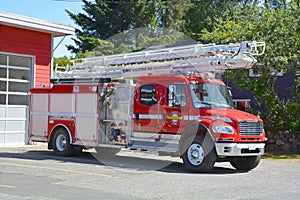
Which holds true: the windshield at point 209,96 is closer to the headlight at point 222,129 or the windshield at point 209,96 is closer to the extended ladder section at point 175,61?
the extended ladder section at point 175,61

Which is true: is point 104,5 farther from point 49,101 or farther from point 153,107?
point 153,107


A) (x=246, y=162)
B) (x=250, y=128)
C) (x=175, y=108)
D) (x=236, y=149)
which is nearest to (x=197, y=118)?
(x=175, y=108)

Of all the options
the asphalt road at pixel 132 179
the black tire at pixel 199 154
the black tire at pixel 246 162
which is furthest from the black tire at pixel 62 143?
the black tire at pixel 246 162

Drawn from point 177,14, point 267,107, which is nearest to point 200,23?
point 177,14

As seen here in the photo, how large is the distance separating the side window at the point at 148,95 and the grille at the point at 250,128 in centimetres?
259

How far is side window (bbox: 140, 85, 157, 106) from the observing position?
1473 cm

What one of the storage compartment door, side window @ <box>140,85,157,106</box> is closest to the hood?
side window @ <box>140,85,157,106</box>

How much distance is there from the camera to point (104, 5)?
4344 cm

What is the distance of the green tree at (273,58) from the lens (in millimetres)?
20250

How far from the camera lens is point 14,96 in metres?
21.1

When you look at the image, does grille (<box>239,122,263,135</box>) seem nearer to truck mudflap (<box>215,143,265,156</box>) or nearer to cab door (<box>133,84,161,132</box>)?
truck mudflap (<box>215,143,265,156</box>)

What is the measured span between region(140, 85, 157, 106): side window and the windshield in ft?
3.89

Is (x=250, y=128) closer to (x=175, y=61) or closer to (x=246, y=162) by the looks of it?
(x=246, y=162)

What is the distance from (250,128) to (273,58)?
7.06 m
